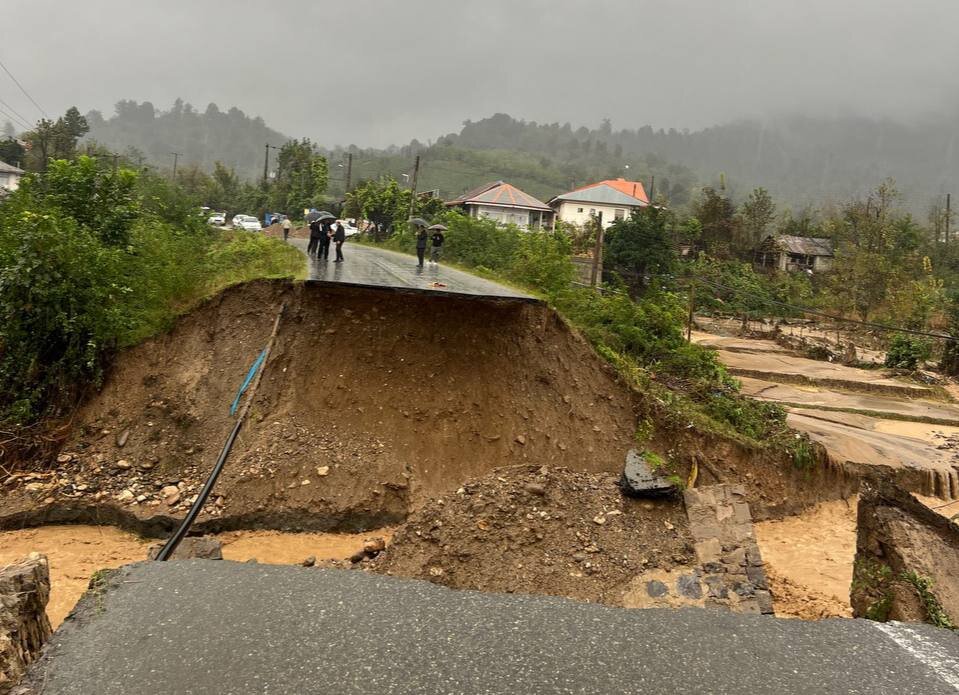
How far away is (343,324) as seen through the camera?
12.1m

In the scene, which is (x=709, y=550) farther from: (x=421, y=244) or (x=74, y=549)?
(x=421, y=244)

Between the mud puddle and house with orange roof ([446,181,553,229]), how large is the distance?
125 ft

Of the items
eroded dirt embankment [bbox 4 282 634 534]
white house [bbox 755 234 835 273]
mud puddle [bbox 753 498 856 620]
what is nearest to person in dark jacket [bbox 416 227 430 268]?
eroded dirt embankment [bbox 4 282 634 534]

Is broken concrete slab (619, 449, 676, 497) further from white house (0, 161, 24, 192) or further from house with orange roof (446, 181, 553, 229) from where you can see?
white house (0, 161, 24, 192)

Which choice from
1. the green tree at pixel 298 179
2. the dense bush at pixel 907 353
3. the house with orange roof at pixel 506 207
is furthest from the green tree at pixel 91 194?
the house with orange roof at pixel 506 207

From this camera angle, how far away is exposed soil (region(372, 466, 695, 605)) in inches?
316

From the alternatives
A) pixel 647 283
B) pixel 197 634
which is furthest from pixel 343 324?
pixel 647 283

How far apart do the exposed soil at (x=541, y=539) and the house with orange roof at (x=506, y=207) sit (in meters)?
39.9

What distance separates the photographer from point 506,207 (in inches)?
1927

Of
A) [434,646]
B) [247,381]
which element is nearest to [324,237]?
[247,381]

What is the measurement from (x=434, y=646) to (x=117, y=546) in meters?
7.66

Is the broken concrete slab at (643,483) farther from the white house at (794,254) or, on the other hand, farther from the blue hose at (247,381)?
the white house at (794,254)

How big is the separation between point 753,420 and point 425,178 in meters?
84.9

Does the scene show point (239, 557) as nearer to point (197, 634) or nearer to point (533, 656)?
point (197, 634)
